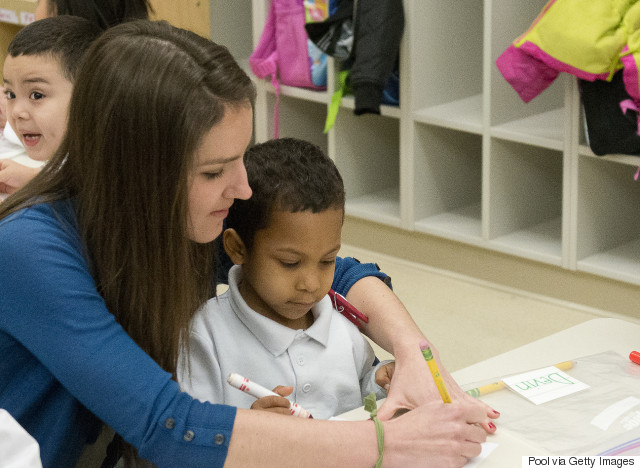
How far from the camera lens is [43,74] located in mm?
1991

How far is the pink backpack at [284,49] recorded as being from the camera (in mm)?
3412

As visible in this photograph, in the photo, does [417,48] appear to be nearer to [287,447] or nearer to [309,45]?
[309,45]

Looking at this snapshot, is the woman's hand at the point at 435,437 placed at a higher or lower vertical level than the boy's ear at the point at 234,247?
lower

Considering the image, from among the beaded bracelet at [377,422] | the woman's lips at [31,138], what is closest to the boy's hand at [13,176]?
the woman's lips at [31,138]

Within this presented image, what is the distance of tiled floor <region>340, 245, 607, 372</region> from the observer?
289cm

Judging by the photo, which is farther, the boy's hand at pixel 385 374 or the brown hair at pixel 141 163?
the boy's hand at pixel 385 374

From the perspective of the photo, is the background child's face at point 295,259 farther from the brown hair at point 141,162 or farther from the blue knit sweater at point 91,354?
the blue knit sweater at point 91,354

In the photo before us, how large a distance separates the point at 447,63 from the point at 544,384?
6.96 feet

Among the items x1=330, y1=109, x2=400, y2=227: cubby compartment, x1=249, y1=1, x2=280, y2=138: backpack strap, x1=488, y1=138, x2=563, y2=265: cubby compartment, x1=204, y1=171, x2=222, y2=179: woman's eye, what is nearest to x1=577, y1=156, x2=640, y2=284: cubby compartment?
x1=488, y1=138, x2=563, y2=265: cubby compartment

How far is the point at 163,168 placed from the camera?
3.95 ft

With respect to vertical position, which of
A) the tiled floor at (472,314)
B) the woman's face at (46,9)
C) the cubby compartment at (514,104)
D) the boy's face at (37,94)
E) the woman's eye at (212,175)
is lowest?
the tiled floor at (472,314)

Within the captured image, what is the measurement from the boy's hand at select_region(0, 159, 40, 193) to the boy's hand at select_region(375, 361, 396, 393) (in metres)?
1.08

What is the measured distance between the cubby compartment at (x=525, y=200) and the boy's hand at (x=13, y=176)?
60.8 inches

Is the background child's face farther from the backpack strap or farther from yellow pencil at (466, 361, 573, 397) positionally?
the backpack strap
